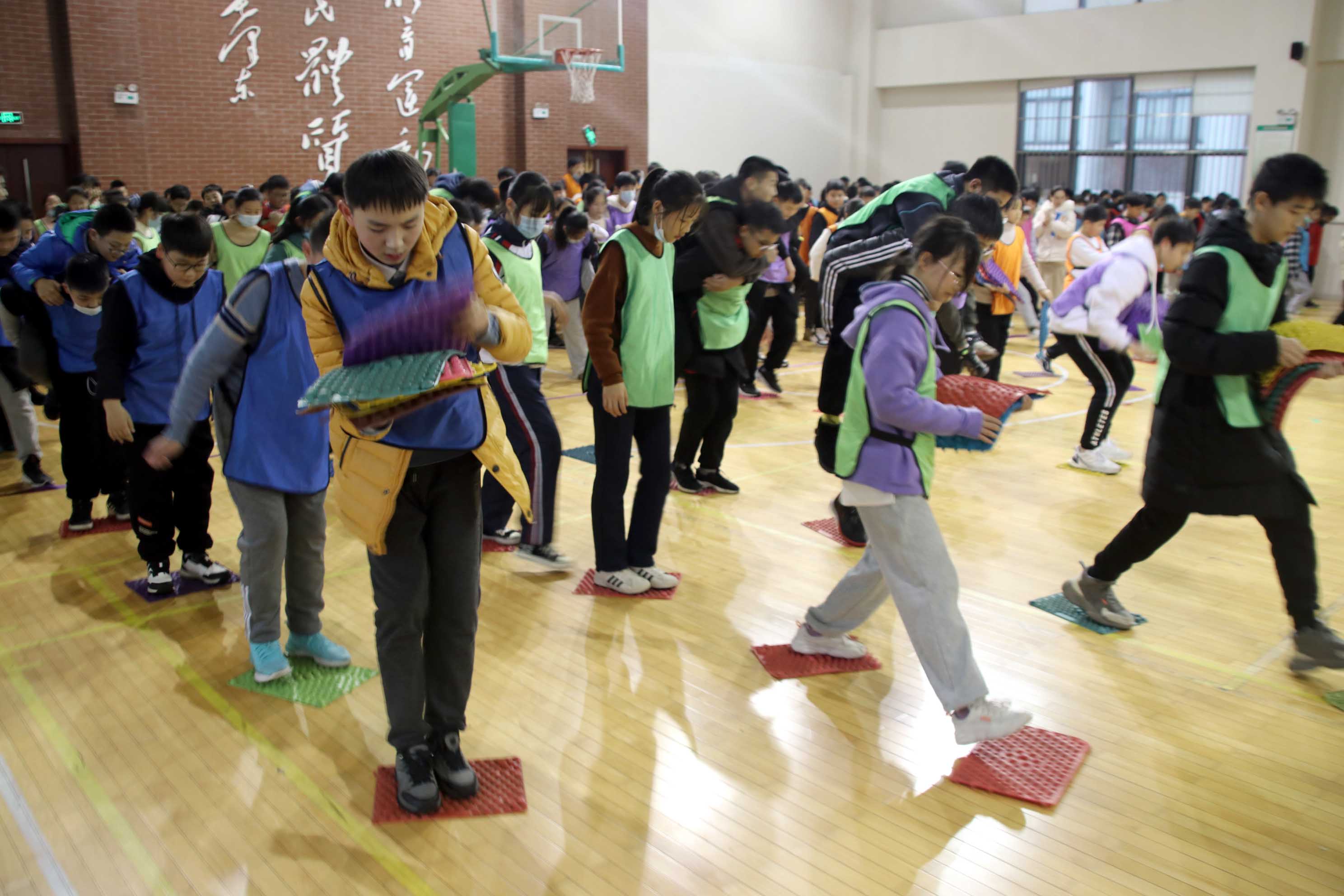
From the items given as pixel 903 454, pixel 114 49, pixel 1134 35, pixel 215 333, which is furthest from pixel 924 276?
pixel 1134 35

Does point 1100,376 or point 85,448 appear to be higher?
point 1100,376

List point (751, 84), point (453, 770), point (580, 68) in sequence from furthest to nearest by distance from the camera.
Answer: point (751, 84)
point (580, 68)
point (453, 770)

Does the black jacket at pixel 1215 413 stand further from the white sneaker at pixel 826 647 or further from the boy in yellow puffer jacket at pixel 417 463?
the boy in yellow puffer jacket at pixel 417 463

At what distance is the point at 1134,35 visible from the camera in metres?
16.9

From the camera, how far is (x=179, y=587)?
431 cm

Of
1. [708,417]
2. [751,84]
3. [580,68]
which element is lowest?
[708,417]

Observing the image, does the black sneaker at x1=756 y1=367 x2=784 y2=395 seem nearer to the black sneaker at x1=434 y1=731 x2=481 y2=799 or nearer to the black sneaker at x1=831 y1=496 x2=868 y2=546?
the black sneaker at x1=831 y1=496 x2=868 y2=546

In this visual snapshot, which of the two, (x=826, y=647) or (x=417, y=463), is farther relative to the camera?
(x=826, y=647)

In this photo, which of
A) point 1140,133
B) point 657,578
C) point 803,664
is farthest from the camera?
point 1140,133

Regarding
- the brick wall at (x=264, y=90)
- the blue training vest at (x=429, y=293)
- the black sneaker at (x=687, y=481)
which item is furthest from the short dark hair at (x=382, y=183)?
the brick wall at (x=264, y=90)

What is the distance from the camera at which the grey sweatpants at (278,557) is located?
3.33 meters

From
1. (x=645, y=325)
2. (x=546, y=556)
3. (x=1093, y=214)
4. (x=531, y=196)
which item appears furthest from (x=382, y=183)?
(x=1093, y=214)

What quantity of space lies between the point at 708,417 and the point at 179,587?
2561 millimetres

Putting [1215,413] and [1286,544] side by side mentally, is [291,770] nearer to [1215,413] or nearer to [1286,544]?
[1215,413]
